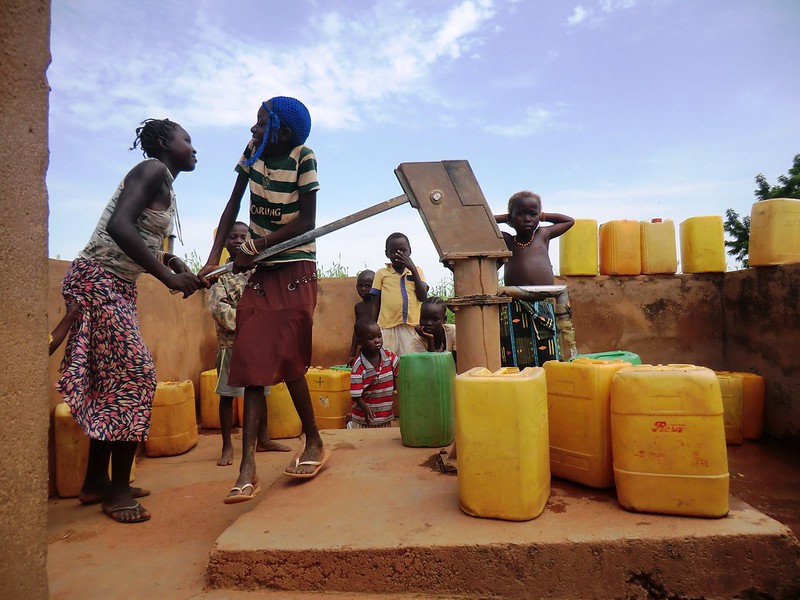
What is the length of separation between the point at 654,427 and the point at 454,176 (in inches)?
55.6

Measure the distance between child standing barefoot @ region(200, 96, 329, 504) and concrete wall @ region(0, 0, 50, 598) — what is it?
983 mm

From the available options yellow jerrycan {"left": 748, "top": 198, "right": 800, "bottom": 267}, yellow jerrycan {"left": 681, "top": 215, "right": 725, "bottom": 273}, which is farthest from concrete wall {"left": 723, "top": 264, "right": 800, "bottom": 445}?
yellow jerrycan {"left": 681, "top": 215, "right": 725, "bottom": 273}

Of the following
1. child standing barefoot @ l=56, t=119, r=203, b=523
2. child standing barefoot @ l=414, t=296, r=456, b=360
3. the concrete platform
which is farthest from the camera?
child standing barefoot @ l=414, t=296, r=456, b=360

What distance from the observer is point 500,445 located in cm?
195

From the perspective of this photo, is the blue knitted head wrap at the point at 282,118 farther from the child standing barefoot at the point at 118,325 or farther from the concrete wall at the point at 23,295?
the concrete wall at the point at 23,295

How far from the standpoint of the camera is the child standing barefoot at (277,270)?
2512 millimetres

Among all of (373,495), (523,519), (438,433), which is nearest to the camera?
(523,519)

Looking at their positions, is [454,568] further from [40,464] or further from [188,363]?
[188,363]

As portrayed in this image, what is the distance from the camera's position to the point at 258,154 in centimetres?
254

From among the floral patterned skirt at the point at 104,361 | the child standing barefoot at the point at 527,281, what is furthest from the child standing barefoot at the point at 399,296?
the floral patterned skirt at the point at 104,361

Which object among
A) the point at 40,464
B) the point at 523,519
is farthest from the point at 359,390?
the point at 40,464

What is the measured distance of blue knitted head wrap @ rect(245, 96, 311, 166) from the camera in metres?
2.53

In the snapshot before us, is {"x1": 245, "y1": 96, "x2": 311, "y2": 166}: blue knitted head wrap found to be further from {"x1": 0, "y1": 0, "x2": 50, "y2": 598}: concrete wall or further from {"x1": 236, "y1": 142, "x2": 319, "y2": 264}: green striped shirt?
{"x1": 0, "y1": 0, "x2": 50, "y2": 598}: concrete wall

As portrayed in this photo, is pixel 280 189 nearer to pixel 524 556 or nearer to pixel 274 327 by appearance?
pixel 274 327
